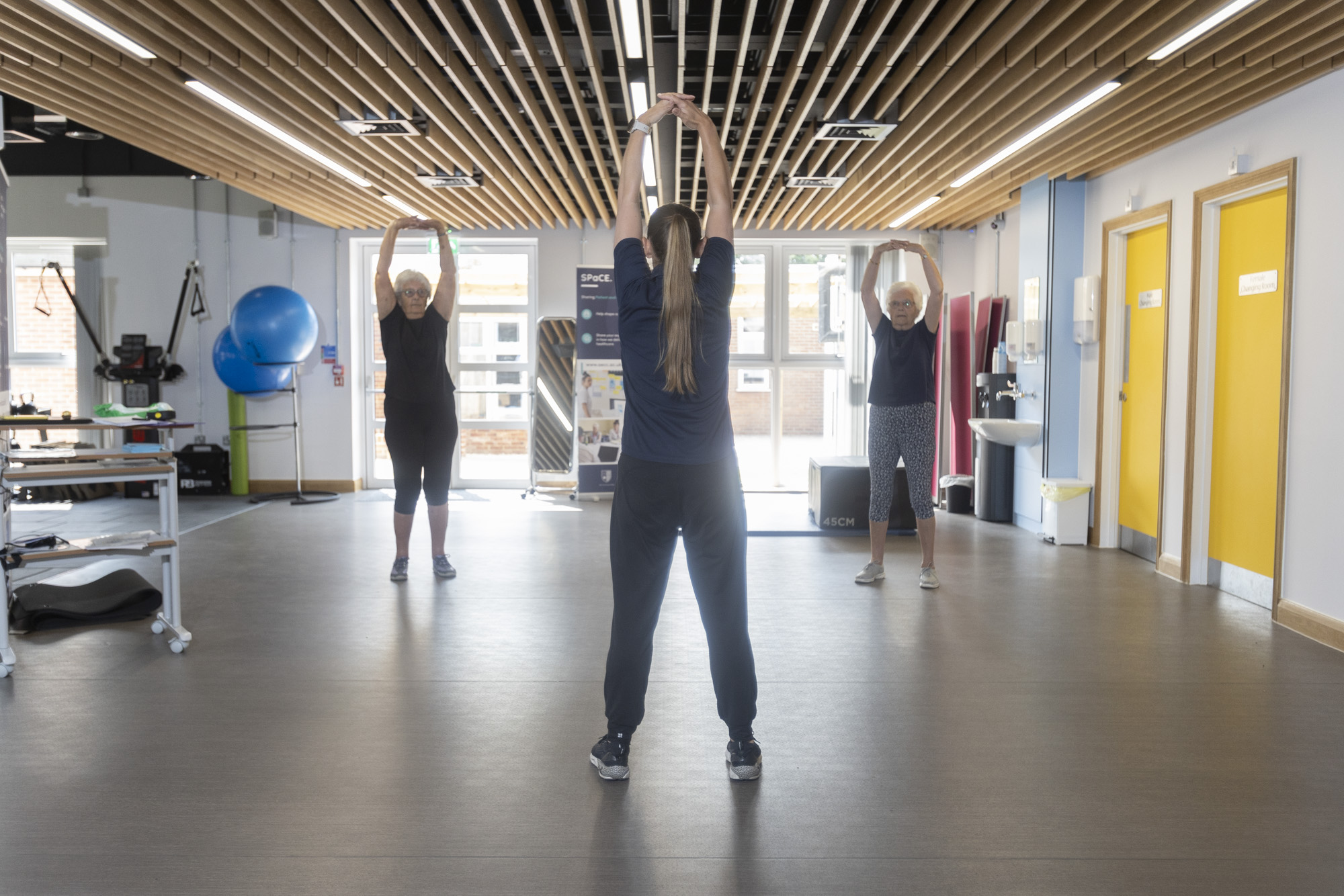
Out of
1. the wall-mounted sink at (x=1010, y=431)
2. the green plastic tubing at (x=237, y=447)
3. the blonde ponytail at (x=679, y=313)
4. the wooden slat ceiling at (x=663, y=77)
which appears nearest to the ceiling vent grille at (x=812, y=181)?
the wooden slat ceiling at (x=663, y=77)

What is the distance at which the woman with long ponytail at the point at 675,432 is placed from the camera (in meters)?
2.38

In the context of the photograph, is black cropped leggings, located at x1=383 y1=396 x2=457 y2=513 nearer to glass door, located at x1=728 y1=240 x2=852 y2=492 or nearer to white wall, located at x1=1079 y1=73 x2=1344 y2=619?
white wall, located at x1=1079 y1=73 x2=1344 y2=619

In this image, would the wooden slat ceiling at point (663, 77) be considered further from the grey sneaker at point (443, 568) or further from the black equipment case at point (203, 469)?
the black equipment case at point (203, 469)

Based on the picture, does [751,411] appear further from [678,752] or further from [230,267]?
[678,752]

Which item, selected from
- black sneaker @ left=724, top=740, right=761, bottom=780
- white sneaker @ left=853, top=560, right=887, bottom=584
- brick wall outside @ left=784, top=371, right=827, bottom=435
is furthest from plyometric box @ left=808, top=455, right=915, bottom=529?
black sneaker @ left=724, top=740, right=761, bottom=780

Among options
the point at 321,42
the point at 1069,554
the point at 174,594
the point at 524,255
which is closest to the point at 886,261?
the point at 524,255

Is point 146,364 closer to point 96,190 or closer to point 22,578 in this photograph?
point 96,190

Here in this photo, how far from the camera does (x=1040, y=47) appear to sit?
4160mm

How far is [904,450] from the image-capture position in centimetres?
498

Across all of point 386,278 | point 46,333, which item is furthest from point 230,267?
point 386,278

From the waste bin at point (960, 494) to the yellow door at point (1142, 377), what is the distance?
6.31 feet

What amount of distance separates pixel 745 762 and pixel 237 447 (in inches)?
318

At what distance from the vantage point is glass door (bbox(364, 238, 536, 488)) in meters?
10.0

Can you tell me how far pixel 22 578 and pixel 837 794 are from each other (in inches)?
185
